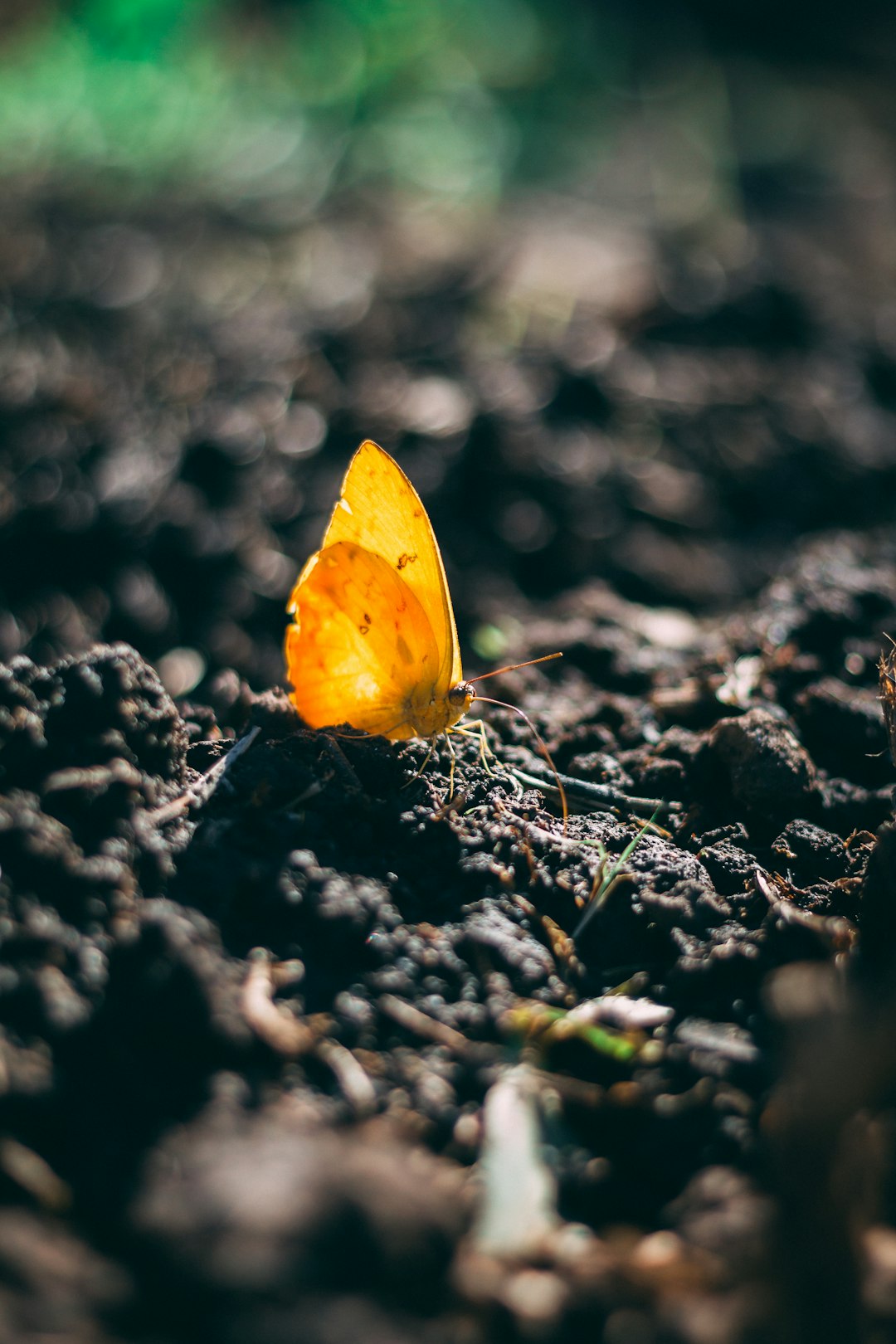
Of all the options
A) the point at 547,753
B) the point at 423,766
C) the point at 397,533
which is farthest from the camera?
the point at 547,753

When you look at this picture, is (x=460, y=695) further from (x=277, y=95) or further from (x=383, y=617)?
(x=277, y=95)

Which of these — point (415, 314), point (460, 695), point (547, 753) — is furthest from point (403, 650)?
point (415, 314)

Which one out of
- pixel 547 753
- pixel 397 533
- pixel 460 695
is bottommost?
pixel 547 753

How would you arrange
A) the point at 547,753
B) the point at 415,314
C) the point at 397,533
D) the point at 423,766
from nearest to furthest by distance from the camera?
the point at 423,766 → the point at 397,533 → the point at 547,753 → the point at 415,314

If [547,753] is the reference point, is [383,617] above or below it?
above

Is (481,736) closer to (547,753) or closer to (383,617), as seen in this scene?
(547,753)

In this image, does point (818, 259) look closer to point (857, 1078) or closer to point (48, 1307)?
point (857, 1078)

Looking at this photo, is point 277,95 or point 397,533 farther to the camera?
point 277,95

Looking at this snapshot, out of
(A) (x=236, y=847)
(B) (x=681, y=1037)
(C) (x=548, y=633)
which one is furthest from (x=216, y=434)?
(B) (x=681, y=1037)
